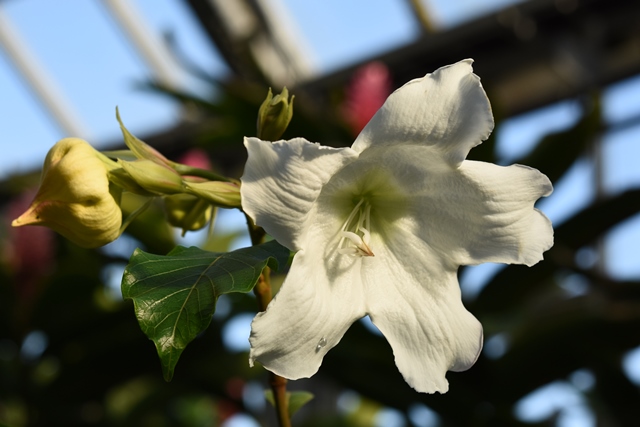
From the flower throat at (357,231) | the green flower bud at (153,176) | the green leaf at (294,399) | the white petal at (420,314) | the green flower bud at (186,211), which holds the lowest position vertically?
the green leaf at (294,399)

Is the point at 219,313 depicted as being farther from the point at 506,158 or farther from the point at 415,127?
the point at 415,127

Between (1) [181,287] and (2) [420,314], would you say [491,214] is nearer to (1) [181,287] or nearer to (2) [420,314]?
(2) [420,314]

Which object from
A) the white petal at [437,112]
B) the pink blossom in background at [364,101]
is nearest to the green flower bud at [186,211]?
the white petal at [437,112]

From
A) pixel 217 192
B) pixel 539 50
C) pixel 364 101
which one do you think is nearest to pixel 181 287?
pixel 217 192

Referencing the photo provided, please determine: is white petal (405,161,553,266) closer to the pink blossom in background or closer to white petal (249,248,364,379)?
white petal (249,248,364,379)

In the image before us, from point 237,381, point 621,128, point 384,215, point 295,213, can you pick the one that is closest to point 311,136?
point 237,381

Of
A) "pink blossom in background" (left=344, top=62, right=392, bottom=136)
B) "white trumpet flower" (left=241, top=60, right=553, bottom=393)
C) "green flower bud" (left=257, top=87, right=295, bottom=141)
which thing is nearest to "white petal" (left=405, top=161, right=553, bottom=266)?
"white trumpet flower" (left=241, top=60, right=553, bottom=393)

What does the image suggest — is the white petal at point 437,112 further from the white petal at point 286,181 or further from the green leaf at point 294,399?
the green leaf at point 294,399
